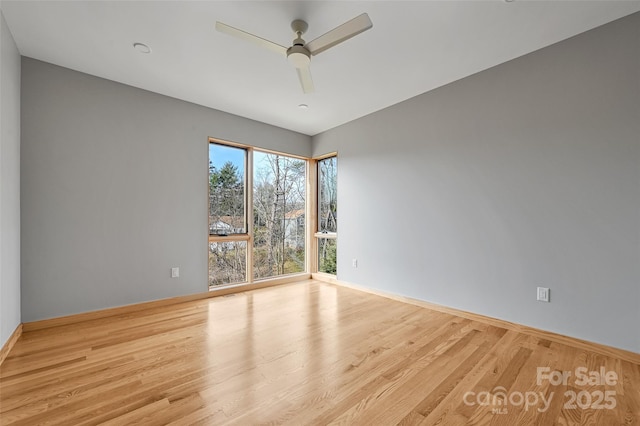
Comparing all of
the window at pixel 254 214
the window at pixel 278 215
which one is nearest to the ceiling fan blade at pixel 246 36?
the window at pixel 254 214

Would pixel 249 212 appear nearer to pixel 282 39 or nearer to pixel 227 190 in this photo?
pixel 227 190

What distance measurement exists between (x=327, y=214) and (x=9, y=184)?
3.71 metres

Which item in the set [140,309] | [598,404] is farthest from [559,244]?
[140,309]

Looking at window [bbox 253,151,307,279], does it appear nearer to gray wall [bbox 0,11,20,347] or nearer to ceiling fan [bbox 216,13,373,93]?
ceiling fan [bbox 216,13,373,93]

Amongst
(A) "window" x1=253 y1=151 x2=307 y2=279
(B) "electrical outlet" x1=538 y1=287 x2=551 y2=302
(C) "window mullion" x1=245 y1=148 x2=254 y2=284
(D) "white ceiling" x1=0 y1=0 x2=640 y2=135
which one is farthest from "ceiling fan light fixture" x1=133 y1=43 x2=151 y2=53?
(B) "electrical outlet" x1=538 y1=287 x2=551 y2=302

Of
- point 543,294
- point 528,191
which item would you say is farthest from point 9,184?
point 543,294

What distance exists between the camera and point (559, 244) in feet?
7.95

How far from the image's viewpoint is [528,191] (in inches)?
102

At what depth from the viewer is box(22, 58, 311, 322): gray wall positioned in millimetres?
2695

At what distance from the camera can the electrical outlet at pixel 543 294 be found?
8.15 feet

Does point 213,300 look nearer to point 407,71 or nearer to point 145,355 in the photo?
point 145,355

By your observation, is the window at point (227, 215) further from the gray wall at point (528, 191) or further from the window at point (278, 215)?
the gray wall at point (528, 191)

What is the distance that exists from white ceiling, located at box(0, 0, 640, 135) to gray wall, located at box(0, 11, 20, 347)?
0.25 m

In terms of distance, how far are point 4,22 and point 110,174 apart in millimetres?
1399
